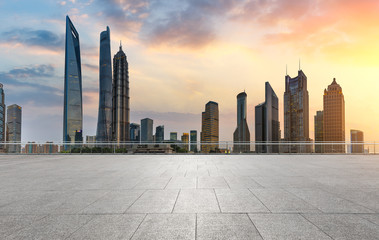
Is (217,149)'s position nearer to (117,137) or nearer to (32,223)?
(32,223)

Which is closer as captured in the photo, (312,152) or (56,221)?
(56,221)

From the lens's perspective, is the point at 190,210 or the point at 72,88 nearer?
the point at 190,210

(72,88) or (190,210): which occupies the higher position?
(72,88)

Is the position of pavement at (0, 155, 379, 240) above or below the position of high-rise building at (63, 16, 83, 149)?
below

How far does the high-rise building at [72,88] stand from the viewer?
160750 millimetres

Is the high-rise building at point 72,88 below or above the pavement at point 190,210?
above

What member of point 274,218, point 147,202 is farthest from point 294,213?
point 147,202

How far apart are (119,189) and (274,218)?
158 inches

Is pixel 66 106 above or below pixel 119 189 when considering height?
above

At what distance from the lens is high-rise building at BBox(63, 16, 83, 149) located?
161m

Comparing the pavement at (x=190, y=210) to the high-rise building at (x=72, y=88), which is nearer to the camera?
the pavement at (x=190, y=210)

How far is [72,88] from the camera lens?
162 metres

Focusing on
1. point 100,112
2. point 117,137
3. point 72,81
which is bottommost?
point 117,137

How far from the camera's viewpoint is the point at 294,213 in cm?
450
